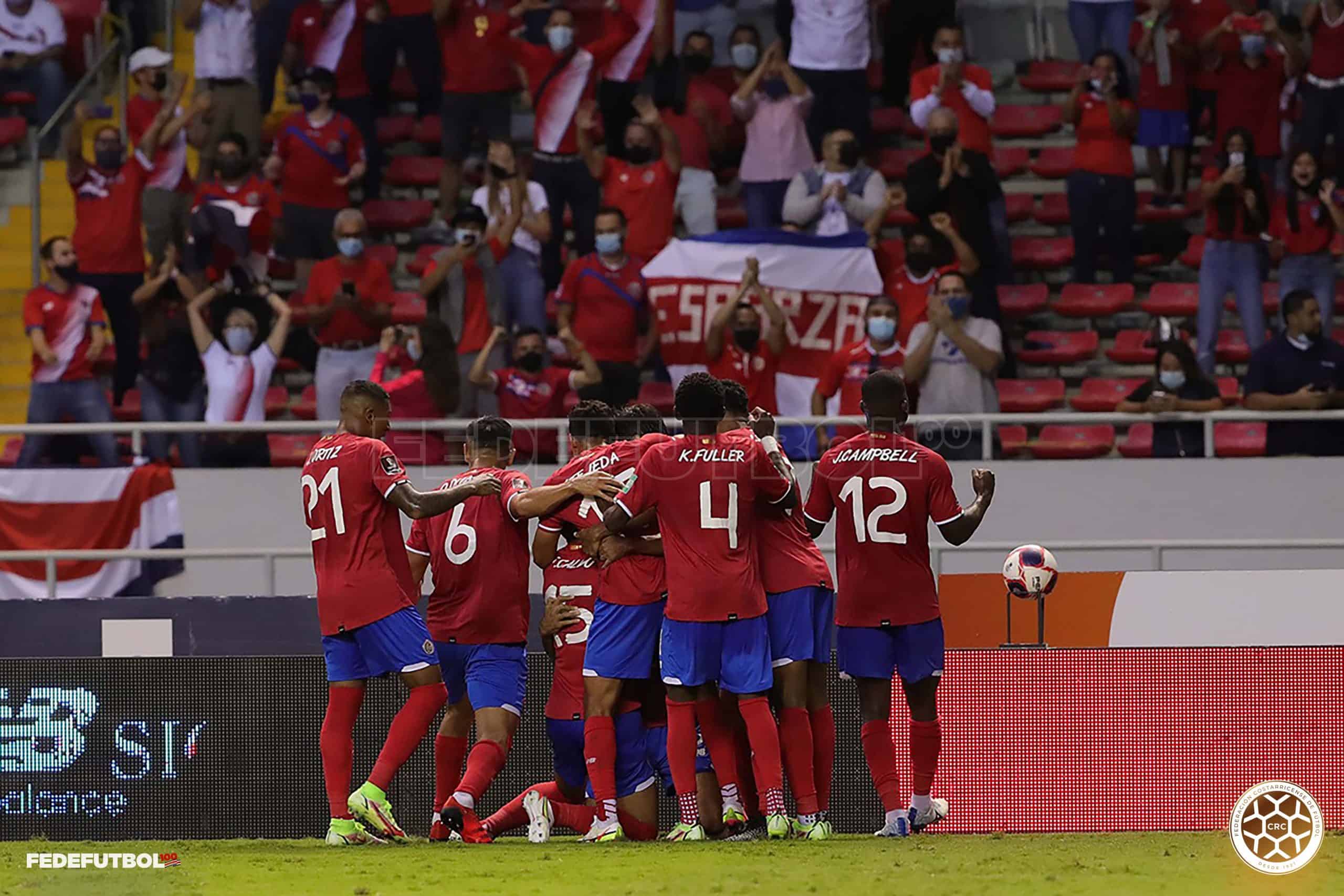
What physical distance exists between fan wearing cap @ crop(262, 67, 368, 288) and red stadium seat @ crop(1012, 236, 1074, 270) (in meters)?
5.31

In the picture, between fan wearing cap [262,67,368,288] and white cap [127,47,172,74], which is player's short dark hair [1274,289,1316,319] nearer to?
fan wearing cap [262,67,368,288]

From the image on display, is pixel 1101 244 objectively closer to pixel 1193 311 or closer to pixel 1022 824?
pixel 1193 311

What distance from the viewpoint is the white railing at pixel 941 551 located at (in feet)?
39.7

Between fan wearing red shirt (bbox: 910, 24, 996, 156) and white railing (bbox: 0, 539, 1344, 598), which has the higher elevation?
fan wearing red shirt (bbox: 910, 24, 996, 156)

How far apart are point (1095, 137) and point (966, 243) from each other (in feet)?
5.61

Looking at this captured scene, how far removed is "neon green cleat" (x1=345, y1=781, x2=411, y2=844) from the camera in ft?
29.4

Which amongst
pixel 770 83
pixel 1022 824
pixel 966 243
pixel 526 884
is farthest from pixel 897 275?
pixel 526 884

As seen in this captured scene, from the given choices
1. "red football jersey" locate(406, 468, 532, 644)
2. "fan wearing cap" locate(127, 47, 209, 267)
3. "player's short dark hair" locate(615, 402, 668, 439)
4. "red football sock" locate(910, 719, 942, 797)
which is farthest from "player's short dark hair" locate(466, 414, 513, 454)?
"fan wearing cap" locate(127, 47, 209, 267)

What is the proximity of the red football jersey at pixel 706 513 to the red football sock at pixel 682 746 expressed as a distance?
389 millimetres

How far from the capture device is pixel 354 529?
9.16 metres

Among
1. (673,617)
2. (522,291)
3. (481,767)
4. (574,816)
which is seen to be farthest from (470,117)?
(673,617)

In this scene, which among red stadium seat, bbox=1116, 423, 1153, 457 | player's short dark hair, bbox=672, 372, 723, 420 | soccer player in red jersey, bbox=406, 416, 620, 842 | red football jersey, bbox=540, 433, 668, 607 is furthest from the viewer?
red stadium seat, bbox=1116, 423, 1153, 457

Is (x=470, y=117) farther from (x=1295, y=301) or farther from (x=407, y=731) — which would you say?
(x=407, y=731)

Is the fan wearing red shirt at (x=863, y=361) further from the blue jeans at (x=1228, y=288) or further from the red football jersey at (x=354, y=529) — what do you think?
the red football jersey at (x=354, y=529)
